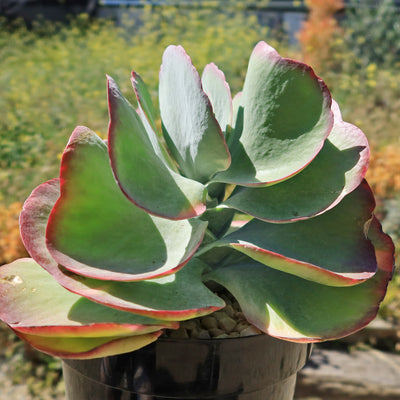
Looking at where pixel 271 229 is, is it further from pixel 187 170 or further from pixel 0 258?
pixel 0 258

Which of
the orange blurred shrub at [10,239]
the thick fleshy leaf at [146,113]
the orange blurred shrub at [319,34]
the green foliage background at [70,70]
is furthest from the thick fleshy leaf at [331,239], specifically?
the orange blurred shrub at [319,34]

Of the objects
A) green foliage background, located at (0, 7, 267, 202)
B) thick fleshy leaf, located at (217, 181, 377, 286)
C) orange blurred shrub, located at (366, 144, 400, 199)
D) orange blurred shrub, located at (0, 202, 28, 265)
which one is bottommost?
green foliage background, located at (0, 7, 267, 202)

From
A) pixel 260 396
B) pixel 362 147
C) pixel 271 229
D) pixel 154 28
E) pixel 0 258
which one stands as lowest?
pixel 154 28

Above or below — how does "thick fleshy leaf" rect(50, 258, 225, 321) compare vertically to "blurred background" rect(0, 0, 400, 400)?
above

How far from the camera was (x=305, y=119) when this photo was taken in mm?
580

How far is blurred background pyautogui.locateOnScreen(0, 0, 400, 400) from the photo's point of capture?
6.84 feet

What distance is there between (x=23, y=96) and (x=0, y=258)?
245cm

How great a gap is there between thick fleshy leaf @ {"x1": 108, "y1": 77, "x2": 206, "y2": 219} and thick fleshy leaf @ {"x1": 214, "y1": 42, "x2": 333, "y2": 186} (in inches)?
2.5

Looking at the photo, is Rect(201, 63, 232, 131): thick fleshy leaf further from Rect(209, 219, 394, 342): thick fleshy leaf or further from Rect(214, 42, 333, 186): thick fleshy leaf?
Rect(209, 219, 394, 342): thick fleshy leaf

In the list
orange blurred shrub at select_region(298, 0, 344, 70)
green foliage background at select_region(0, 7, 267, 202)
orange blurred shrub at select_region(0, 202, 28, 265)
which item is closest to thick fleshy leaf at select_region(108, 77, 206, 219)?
orange blurred shrub at select_region(0, 202, 28, 265)

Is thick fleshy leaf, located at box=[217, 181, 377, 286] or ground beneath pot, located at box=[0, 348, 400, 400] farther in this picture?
ground beneath pot, located at box=[0, 348, 400, 400]

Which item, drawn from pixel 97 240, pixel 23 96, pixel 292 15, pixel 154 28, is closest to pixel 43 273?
pixel 97 240

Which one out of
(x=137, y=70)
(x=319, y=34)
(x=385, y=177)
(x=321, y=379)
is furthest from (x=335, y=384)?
(x=319, y=34)

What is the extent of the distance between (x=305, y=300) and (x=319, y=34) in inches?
247
